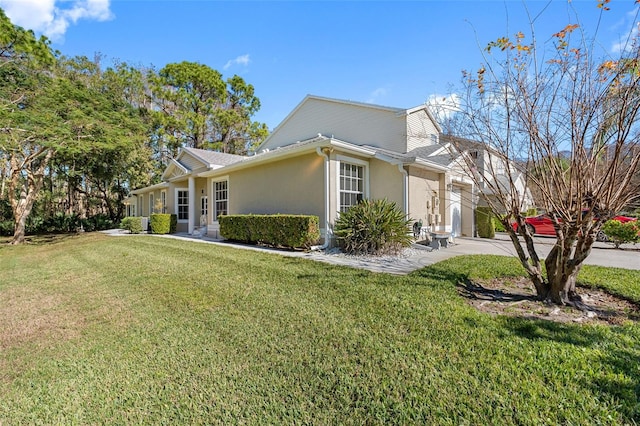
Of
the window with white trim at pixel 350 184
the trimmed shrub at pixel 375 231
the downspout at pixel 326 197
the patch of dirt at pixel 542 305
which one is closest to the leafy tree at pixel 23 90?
the downspout at pixel 326 197

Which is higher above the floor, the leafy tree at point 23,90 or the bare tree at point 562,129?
the leafy tree at point 23,90

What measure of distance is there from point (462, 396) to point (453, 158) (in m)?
4.15

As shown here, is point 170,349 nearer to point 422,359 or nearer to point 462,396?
point 422,359

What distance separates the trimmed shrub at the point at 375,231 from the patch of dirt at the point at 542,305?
323 centimetres

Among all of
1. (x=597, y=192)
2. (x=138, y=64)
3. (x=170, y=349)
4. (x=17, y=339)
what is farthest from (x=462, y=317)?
(x=138, y=64)

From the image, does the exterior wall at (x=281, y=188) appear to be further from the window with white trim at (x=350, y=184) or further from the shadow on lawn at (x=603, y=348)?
the shadow on lawn at (x=603, y=348)

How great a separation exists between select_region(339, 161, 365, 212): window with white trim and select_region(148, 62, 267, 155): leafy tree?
21.3 m

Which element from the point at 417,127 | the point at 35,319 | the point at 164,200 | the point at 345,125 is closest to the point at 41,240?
the point at 164,200

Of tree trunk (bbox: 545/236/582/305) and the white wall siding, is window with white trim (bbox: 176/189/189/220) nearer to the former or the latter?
the white wall siding

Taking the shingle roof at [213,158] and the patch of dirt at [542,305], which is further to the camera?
the shingle roof at [213,158]

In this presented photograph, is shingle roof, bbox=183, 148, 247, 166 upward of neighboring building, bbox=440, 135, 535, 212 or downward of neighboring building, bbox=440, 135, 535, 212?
upward

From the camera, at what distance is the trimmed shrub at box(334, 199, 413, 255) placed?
846 centimetres

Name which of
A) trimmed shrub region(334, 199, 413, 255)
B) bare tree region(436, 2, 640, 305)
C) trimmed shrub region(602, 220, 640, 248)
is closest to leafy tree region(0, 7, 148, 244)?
trimmed shrub region(334, 199, 413, 255)

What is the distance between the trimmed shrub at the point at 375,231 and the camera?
846cm
